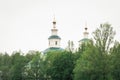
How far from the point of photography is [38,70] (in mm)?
85188

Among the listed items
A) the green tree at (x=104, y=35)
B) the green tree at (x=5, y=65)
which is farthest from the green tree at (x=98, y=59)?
the green tree at (x=5, y=65)

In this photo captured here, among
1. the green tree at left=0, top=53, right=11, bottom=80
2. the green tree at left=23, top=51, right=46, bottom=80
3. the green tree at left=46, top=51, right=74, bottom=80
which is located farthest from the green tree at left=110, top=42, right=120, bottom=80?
the green tree at left=0, top=53, right=11, bottom=80

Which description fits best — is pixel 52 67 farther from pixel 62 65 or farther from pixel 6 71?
pixel 6 71

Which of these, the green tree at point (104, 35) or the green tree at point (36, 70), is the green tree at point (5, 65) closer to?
the green tree at point (36, 70)

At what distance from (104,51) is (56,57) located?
54.1 ft

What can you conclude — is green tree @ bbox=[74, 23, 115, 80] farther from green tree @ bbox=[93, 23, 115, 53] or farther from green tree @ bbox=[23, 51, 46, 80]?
green tree @ bbox=[23, 51, 46, 80]

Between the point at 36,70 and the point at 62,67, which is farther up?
the point at 36,70

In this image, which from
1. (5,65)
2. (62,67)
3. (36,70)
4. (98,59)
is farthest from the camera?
(5,65)

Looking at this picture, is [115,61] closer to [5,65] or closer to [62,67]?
[62,67]

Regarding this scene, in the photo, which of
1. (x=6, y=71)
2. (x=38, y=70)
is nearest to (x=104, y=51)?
(x=38, y=70)

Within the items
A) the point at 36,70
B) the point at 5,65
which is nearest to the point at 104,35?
the point at 36,70

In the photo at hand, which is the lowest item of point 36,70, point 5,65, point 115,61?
point 115,61

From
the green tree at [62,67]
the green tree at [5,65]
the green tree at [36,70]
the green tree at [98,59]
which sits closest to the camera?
the green tree at [98,59]

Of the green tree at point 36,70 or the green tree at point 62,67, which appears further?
the green tree at point 36,70
